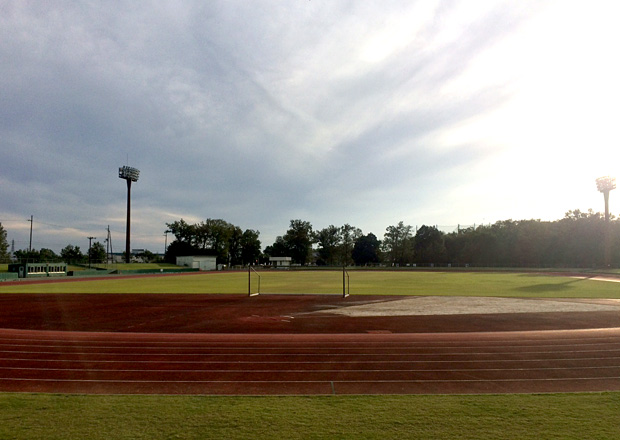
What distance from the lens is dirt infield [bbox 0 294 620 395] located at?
758cm

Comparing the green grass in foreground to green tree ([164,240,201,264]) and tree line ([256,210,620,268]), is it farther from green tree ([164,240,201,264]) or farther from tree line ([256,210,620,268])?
green tree ([164,240,201,264])

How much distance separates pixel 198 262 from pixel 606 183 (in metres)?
88.3

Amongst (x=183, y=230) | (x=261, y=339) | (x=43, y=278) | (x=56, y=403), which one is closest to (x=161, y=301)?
(x=261, y=339)

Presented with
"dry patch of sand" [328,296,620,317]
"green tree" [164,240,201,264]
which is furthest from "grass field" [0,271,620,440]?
"green tree" [164,240,201,264]

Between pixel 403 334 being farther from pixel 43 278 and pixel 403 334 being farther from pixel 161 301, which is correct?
pixel 43 278

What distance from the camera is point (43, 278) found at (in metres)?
49.7

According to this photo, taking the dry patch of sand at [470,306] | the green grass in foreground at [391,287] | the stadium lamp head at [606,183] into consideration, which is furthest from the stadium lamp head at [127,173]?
the stadium lamp head at [606,183]

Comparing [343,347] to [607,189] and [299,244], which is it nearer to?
[607,189]

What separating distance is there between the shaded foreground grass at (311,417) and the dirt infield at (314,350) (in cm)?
74

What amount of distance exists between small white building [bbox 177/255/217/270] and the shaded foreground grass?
8552 cm

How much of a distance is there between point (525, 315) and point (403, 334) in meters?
7.20

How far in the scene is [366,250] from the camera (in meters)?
123

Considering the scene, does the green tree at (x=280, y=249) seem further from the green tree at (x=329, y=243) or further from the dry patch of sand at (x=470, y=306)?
the dry patch of sand at (x=470, y=306)

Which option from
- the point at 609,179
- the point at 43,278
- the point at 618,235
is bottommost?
the point at 43,278
